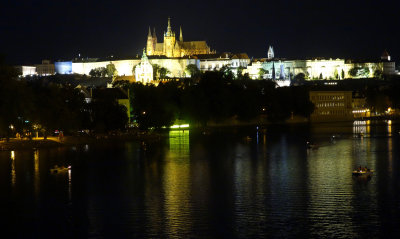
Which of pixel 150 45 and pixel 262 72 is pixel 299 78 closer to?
pixel 262 72

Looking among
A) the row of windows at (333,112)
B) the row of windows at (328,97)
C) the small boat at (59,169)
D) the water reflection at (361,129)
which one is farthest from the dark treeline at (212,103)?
the small boat at (59,169)

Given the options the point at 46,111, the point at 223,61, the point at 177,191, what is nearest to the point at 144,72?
the point at 223,61

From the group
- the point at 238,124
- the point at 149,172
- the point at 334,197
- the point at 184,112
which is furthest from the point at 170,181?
the point at 238,124

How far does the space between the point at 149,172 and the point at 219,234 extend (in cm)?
1272

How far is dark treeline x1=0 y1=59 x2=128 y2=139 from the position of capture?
39781 millimetres

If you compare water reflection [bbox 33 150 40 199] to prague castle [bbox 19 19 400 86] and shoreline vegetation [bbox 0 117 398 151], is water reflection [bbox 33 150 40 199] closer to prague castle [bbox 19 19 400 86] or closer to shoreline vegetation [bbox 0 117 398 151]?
shoreline vegetation [bbox 0 117 398 151]

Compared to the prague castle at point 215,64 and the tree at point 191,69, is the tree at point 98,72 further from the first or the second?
the tree at point 191,69

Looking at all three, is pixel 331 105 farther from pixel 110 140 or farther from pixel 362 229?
pixel 362 229

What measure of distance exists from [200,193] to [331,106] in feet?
206

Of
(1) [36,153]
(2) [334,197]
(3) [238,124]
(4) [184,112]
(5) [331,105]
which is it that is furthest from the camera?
(5) [331,105]

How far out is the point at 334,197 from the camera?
23500 millimetres

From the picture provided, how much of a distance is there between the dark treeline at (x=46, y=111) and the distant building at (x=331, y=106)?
32449mm

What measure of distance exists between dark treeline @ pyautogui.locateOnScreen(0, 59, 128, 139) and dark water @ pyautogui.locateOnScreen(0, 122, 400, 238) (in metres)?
2.70

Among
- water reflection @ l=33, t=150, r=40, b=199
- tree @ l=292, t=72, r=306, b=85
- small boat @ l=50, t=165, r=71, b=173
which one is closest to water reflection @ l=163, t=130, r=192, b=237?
small boat @ l=50, t=165, r=71, b=173
